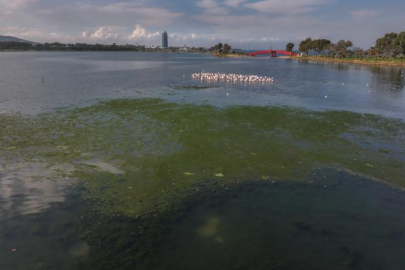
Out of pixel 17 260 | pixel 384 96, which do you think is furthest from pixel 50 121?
pixel 384 96

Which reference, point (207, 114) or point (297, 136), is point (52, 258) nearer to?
point (297, 136)

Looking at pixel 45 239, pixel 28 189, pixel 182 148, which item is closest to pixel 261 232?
pixel 45 239

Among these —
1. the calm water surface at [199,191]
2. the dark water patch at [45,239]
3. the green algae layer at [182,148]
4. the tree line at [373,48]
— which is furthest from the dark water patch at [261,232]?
the tree line at [373,48]

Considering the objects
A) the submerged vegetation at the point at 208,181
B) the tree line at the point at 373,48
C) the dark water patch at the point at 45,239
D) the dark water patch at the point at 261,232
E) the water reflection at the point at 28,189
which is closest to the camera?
the dark water patch at the point at 45,239

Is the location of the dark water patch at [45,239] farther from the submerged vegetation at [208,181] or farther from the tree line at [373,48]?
the tree line at [373,48]

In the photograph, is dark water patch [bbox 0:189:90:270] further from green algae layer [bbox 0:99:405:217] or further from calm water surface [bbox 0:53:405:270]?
green algae layer [bbox 0:99:405:217]

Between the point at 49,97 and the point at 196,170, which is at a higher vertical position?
the point at 49,97
